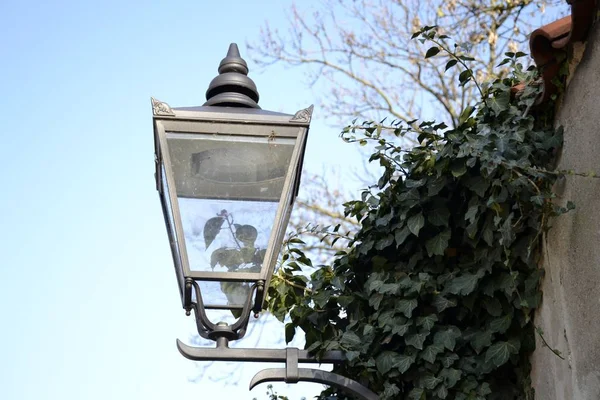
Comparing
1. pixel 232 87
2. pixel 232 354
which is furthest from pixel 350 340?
pixel 232 87

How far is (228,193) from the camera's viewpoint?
9.18 ft

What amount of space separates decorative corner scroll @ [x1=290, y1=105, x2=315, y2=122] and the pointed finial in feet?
0.68

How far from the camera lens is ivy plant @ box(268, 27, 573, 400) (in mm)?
3002

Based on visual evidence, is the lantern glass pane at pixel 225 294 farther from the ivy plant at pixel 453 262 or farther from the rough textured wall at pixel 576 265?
the rough textured wall at pixel 576 265

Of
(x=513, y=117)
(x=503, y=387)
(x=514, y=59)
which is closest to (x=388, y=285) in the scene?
(x=503, y=387)

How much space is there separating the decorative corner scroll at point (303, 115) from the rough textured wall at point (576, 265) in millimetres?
855

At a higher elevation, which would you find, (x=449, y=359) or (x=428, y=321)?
(x=428, y=321)

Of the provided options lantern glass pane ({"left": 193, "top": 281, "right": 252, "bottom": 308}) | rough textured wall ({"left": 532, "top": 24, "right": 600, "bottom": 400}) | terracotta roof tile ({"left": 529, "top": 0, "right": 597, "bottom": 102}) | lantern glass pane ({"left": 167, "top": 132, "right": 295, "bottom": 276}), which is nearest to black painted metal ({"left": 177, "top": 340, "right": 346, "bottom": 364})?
lantern glass pane ({"left": 193, "top": 281, "right": 252, "bottom": 308})

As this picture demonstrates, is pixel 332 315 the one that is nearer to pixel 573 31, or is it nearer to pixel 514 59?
pixel 514 59

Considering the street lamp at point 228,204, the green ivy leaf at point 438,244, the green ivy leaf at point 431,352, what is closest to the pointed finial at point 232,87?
the street lamp at point 228,204

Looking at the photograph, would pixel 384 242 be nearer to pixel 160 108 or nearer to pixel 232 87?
pixel 232 87

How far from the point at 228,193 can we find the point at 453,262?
105 cm

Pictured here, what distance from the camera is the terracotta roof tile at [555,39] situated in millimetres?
2725

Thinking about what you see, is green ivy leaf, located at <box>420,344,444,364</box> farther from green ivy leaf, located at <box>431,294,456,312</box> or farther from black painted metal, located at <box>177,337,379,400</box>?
black painted metal, located at <box>177,337,379,400</box>
